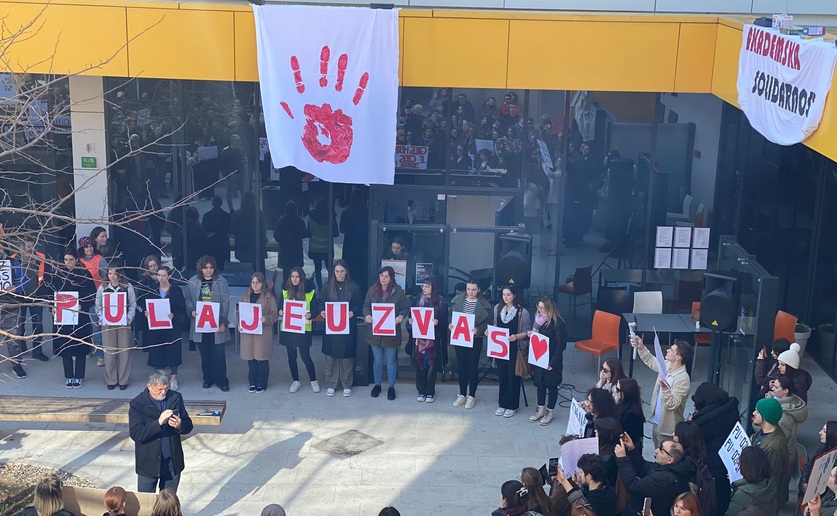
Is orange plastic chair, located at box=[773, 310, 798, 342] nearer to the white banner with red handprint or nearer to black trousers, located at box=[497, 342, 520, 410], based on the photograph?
black trousers, located at box=[497, 342, 520, 410]

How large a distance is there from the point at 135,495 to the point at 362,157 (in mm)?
5939

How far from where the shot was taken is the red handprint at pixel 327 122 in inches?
533

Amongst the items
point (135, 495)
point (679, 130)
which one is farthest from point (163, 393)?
point (679, 130)

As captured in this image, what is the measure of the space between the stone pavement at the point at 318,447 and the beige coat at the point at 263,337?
1.94 feet

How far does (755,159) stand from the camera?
1538 cm

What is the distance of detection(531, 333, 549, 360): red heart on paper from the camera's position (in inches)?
501

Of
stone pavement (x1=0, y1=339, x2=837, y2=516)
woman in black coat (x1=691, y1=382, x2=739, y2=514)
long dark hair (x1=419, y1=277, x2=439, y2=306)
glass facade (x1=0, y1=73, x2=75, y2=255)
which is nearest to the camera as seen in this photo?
woman in black coat (x1=691, y1=382, x2=739, y2=514)

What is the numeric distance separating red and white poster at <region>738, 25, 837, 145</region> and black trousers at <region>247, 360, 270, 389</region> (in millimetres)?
6794

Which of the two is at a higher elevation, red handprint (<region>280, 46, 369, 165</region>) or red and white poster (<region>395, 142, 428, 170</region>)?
red handprint (<region>280, 46, 369, 165</region>)

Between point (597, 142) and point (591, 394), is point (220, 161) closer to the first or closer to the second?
point (597, 142)

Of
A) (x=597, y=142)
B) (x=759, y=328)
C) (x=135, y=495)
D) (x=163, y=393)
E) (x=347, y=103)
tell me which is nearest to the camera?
(x=135, y=495)

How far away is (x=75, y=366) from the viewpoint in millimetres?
13859

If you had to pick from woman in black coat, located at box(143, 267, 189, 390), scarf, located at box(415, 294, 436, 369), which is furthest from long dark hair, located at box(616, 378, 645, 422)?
woman in black coat, located at box(143, 267, 189, 390)

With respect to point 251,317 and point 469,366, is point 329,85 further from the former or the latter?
point 469,366
